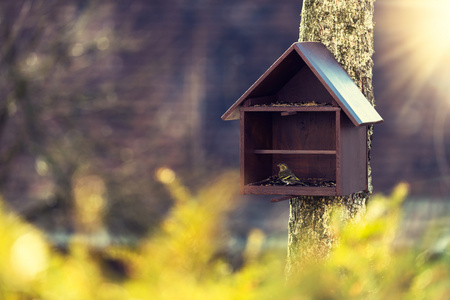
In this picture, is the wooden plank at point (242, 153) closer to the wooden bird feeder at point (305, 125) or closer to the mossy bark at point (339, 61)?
the wooden bird feeder at point (305, 125)

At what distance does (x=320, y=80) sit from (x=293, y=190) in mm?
486

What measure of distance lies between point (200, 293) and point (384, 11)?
9.92 m

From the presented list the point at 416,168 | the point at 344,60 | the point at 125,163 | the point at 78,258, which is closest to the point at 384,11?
the point at 416,168

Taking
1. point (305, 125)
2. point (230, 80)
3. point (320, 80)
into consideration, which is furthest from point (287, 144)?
point (230, 80)

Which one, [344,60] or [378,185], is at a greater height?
[344,60]

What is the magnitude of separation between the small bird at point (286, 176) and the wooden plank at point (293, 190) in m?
0.08

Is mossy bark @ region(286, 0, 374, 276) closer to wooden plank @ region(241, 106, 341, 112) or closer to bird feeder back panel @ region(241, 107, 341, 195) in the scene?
bird feeder back panel @ region(241, 107, 341, 195)

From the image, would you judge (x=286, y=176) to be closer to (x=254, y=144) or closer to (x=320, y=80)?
(x=254, y=144)

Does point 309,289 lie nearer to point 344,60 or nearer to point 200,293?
point 200,293

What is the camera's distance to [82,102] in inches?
338

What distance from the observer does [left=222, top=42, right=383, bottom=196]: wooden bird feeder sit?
11.6 ft

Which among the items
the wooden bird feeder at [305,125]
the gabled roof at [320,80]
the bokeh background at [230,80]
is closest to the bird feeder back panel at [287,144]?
the wooden bird feeder at [305,125]

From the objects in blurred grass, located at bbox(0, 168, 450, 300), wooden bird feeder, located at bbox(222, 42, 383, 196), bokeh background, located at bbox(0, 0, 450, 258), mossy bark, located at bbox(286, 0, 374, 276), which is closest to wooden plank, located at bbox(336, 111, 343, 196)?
wooden bird feeder, located at bbox(222, 42, 383, 196)

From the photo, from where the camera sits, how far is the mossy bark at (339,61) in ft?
12.8
